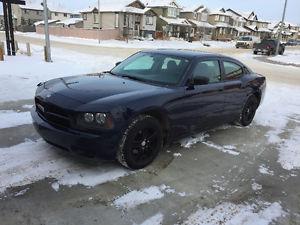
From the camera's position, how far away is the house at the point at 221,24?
248ft

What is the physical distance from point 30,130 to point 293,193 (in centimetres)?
405

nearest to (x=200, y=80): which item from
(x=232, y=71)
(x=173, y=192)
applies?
(x=232, y=71)

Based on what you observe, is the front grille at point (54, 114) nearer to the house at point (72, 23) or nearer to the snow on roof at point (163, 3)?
the house at point (72, 23)

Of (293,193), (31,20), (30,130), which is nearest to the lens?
(293,193)

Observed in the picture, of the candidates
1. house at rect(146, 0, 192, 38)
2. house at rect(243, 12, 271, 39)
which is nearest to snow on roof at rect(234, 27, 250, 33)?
house at rect(243, 12, 271, 39)

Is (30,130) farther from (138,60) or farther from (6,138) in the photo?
(138,60)

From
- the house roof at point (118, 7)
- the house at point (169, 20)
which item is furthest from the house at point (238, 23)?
the house roof at point (118, 7)

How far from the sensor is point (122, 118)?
165 inches

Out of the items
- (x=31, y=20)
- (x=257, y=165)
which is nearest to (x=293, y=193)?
(x=257, y=165)

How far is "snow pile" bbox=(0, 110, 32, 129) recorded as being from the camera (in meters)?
6.06

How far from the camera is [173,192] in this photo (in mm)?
4121

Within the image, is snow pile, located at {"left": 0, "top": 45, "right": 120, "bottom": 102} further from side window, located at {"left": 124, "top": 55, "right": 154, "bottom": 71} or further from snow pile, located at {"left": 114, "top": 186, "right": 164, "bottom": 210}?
snow pile, located at {"left": 114, "top": 186, "right": 164, "bottom": 210}

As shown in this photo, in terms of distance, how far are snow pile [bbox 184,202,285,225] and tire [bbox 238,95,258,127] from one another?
123 inches

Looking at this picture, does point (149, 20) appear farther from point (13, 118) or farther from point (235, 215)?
point (235, 215)
